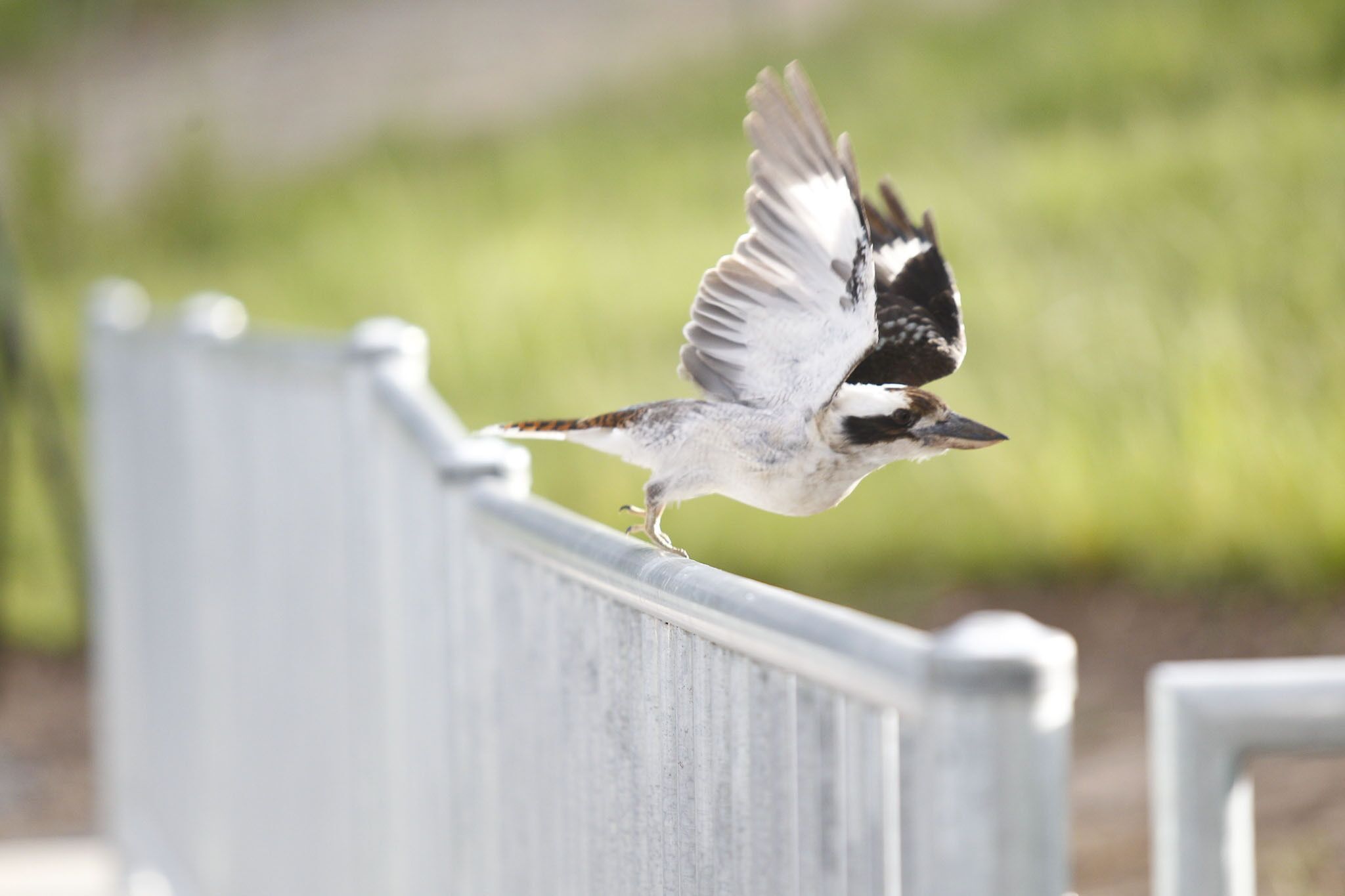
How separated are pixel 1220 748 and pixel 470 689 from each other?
3.81ft

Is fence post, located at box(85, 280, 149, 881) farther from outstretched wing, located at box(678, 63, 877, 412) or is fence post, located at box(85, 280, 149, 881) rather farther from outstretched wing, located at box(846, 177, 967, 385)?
outstretched wing, located at box(678, 63, 877, 412)

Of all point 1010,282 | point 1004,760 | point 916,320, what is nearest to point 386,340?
point 916,320

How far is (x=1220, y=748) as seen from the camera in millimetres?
832

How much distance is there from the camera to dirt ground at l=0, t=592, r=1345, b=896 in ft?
11.8

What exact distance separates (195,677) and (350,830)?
126 centimetres

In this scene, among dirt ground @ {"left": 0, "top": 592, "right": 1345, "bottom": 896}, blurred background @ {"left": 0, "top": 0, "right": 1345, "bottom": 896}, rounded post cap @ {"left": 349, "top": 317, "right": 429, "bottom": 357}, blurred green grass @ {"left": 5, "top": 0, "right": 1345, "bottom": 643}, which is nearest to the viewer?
rounded post cap @ {"left": 349, "top": 317, "right": 429, "bottom": 357}

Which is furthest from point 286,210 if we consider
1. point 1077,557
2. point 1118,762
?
point 1118,762

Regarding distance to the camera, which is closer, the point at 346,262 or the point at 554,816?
the point at 554,816

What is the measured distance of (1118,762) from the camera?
4.21m

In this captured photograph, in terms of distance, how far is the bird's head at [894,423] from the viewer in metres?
1.52

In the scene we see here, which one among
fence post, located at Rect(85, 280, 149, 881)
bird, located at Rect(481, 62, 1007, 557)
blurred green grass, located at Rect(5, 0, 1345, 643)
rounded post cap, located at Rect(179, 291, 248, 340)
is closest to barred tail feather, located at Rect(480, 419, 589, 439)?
bird, located at Rect(481, 62, 1007, 557)

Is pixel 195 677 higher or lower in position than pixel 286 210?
lower

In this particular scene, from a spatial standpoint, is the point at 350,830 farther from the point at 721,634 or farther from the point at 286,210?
the point at 286,210

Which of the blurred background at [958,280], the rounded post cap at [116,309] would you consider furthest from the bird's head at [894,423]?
the rounded post cap at [116,309]
